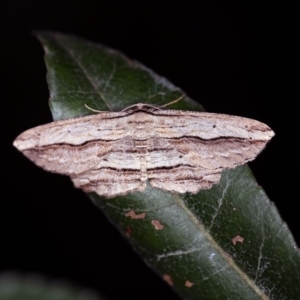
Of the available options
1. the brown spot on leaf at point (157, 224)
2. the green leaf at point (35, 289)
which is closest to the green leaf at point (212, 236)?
the brown spot on leaf at point (157, 224)

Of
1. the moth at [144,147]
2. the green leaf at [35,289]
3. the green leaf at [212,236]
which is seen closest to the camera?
the green leaf at [35,289]

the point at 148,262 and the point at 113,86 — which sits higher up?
the point at 113,86

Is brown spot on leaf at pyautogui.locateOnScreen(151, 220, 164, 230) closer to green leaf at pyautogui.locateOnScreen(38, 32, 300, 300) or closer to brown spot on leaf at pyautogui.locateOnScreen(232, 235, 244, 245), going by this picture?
green leaf at pyautogui.locateOnScreen(38, 32, 300, 300)

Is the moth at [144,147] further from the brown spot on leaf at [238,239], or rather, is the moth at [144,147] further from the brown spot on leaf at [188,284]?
the brown spot on leaf at [188,284]

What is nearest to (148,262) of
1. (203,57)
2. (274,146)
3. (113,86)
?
(113,86)

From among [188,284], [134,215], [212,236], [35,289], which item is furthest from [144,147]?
[35,289]

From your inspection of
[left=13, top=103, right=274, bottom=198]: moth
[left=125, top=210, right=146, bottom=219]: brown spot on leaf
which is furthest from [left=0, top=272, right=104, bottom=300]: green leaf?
[left=13, top=103, right=274, bottom=198]: moth

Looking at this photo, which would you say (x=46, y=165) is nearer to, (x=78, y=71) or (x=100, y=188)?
(x=100, y=188)
